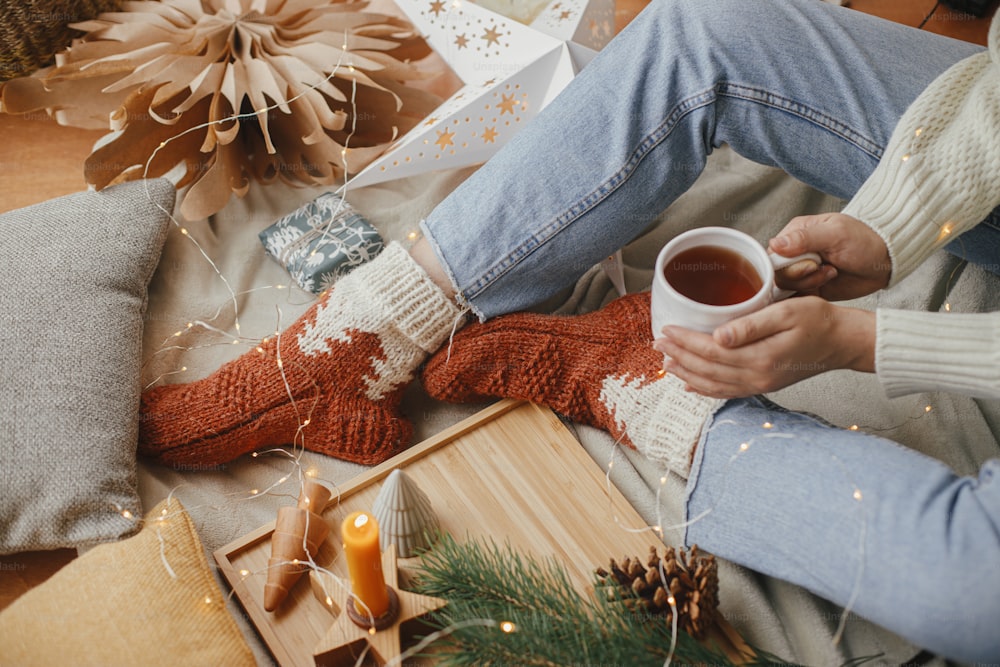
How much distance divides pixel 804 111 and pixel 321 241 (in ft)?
2.03

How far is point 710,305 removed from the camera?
73cm

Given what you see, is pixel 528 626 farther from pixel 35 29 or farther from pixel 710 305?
pixel 35 29

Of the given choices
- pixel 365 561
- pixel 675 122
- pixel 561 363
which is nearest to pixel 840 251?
pixel 675 122

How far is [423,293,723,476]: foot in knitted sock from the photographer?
2.97ft

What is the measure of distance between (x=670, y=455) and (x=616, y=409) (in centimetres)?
8

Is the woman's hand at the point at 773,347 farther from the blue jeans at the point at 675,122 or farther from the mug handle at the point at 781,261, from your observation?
the blue jeans at the point at 675,122

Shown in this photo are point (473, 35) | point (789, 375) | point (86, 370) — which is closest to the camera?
point (789, 375)

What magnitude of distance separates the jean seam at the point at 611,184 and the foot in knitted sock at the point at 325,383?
109 mm

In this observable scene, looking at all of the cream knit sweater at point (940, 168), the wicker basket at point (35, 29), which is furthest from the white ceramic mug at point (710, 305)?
the wicker basket at point (35, 29)

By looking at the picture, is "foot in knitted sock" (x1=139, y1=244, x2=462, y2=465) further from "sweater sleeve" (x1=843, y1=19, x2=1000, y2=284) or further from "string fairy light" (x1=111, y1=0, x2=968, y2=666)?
"sweater sleeve" (x1=843, y1=19, x2=1000, y2=284)

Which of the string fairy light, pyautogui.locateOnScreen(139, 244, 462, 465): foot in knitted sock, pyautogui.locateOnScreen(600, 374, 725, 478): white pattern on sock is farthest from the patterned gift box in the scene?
pyautogui.locateOnScreen(600, 374, 725, 478): white pattern on sock

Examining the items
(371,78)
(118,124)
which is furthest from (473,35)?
(118,124)

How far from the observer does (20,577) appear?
82 centimetres

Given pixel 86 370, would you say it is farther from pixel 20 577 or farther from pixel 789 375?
pixel 789 375
